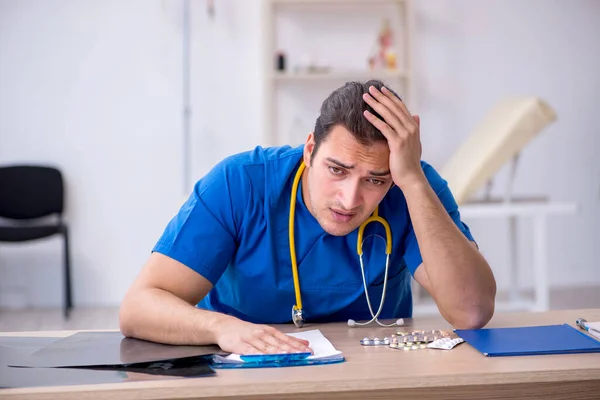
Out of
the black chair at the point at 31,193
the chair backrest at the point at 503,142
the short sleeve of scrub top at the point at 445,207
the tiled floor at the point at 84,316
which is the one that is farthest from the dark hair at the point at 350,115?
the black chair at the point at 31,193

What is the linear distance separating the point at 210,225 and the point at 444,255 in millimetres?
481

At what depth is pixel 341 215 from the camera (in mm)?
Answer: 1551

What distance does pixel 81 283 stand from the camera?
186 inches

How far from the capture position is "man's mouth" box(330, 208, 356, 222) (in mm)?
1538

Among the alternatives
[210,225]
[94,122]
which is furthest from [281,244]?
[94,122]

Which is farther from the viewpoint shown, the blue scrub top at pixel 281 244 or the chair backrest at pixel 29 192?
the chair backrest at pixel 29 192

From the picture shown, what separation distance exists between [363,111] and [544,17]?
12.3ft

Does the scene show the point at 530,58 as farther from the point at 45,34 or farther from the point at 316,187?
the point at 316,187

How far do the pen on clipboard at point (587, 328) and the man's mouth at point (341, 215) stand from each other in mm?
472

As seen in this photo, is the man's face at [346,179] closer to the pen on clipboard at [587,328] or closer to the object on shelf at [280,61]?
the pen on clipboard at [587,328]

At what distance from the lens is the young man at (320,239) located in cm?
149

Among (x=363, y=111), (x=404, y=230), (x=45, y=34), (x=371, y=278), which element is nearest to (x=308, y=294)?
(x=371, y=278)

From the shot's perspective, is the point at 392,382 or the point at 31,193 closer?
the point at 392,382

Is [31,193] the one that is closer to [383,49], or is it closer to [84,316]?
[84,316]
